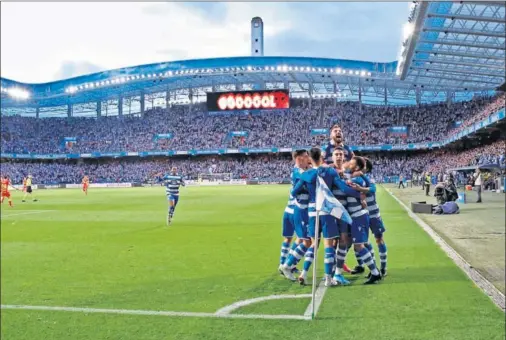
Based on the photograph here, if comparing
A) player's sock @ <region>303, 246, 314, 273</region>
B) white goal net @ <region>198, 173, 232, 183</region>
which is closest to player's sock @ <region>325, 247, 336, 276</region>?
player's sock @ <region>303, 246, 314, 273</region>

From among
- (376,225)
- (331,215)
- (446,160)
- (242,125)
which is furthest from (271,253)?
(242,125)

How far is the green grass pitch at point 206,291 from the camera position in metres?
4.62

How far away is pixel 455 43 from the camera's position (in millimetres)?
29516

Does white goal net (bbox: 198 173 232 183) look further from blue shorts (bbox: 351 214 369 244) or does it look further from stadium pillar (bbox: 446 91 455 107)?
blue shorts (bbox: 351 214 369 244)

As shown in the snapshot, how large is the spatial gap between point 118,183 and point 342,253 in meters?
48.8

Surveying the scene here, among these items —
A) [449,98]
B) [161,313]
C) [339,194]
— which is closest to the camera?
[161,313]

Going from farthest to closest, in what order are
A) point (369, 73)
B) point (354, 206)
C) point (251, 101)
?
point (369, 73), point (251, 101), point (354, 206)

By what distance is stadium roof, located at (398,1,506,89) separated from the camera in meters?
24.7

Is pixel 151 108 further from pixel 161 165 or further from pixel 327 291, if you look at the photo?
pixel 327 291

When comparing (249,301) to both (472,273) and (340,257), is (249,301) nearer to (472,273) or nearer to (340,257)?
(340,257)

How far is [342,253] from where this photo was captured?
7125mm

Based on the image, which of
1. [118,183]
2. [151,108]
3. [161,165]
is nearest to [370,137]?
[161,165]

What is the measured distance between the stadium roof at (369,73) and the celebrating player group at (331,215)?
3.77 metres

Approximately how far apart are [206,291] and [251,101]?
33.2m
